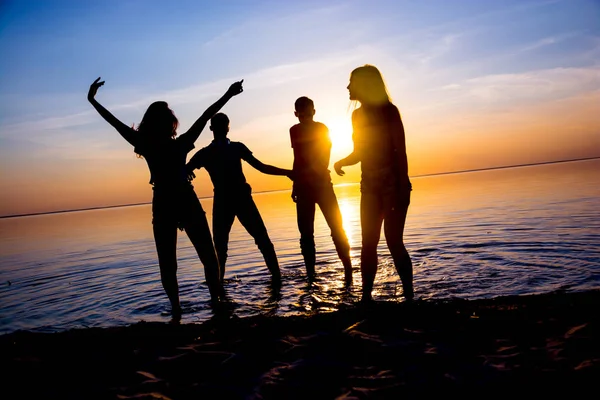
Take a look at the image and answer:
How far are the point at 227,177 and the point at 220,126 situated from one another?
87 centimetres

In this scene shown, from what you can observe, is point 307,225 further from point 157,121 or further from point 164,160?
point 157,121

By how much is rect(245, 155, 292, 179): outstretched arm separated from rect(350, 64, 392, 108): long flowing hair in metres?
2.67

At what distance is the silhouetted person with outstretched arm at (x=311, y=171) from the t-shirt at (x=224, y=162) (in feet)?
3.01

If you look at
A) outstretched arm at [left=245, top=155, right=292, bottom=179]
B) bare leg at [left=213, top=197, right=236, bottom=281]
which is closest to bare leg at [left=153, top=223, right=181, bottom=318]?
bare leg at [left=213, top=197, right=236, bottom=281]

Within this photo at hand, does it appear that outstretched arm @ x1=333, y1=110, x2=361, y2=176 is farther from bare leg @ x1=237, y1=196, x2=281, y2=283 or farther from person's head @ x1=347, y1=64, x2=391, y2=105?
bare leg @ x1=237, y1=196, x2=281, y2=283

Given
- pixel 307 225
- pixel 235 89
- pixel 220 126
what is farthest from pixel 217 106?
pixel 307 225

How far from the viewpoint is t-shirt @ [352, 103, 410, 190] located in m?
5.23

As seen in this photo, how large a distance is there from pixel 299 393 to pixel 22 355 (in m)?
2.88

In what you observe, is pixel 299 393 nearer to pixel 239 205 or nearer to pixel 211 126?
pixel 239 205

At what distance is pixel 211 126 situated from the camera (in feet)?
23.8

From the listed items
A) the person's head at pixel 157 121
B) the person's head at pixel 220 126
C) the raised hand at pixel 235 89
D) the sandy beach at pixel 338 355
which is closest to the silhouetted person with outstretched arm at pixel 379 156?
the sandy beach at pixel 338 355

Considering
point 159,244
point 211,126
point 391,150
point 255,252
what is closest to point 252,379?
point 159,244

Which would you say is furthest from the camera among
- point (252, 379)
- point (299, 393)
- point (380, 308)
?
point (380, 308)

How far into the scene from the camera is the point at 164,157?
5.32 meters
